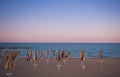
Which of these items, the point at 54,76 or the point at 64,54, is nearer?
→ the point at 54,76

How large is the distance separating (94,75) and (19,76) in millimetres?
6352

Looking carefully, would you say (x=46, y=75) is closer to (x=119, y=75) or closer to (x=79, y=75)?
(x=79, y=75)

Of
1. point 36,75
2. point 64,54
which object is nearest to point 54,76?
point 36,75

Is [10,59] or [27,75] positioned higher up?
[10,59]

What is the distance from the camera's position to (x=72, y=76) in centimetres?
1534

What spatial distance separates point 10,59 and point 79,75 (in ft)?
19.4

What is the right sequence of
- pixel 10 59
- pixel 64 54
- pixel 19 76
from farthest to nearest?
1. pixel 64 54
2. pixel 19 76
3. pixel 10 59

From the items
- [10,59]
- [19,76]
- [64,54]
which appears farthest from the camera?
[64,54]

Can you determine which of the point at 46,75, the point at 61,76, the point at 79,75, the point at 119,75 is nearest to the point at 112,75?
the point at 119,75

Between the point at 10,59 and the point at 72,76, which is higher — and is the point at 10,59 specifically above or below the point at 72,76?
above

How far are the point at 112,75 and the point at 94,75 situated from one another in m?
1.55

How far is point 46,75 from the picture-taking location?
1587 centimetres

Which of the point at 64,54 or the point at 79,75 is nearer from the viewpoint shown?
the point at 79,75

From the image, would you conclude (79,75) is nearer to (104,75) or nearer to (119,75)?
(104,75)
